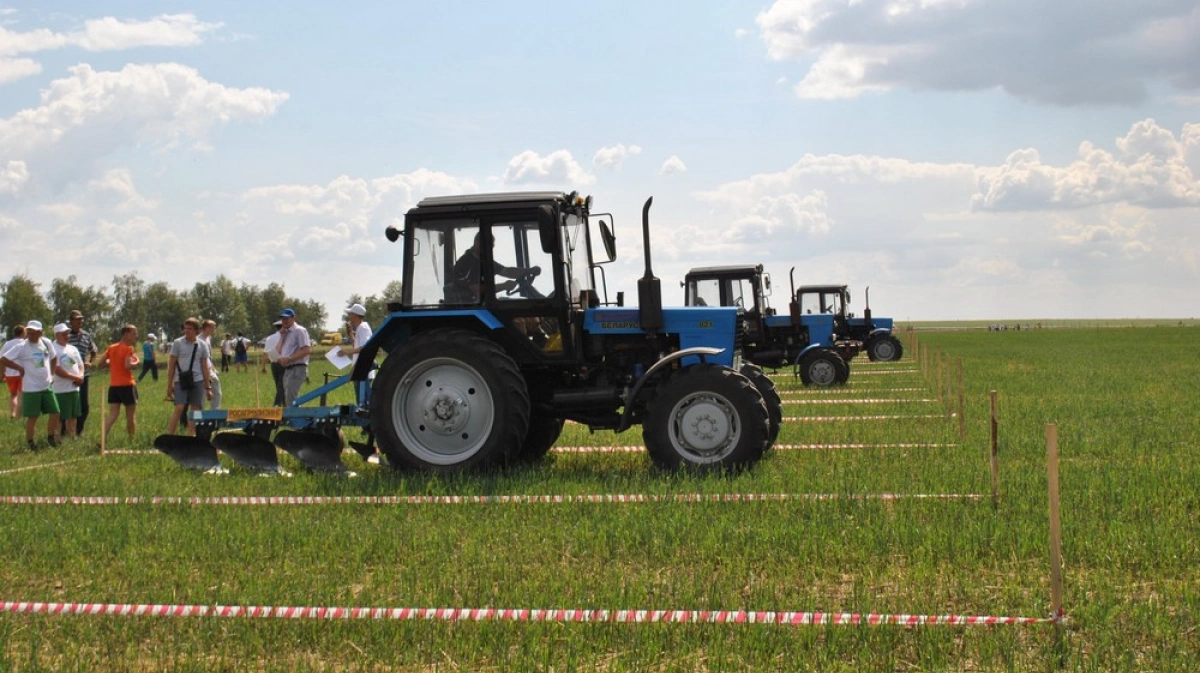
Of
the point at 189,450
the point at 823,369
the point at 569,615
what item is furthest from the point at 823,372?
the point at 569,615

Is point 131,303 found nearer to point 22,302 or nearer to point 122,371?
point 22,302

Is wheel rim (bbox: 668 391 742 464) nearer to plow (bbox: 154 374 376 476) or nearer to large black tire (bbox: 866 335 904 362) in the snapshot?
plow (bbox: 154 374 376 476)

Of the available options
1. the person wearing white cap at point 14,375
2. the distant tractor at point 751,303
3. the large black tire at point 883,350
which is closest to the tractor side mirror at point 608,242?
the person wearing white cap at point 14,375

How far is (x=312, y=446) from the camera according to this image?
1082cm

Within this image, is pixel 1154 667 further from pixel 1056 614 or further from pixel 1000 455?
pixel 1000 455

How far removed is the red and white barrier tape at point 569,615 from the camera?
5023 mm

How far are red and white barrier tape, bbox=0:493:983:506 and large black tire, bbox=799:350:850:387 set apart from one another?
548 inches

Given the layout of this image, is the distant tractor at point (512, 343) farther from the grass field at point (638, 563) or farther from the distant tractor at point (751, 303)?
the distant tractor at point (751, 303)

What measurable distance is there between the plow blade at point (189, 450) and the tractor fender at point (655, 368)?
3806 mm

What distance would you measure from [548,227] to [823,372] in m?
13.5

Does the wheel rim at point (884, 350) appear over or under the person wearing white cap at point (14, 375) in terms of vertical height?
under

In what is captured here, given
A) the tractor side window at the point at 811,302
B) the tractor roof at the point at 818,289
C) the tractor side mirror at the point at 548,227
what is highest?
the tractor side mirror at the point at 548,227

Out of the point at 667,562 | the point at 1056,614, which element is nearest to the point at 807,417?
the point at 667,562

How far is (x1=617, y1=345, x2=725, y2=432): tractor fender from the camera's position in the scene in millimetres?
9617
